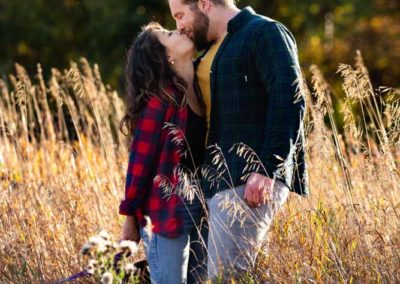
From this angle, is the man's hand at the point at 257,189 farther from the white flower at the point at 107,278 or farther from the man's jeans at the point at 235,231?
the white flower at the point at 107,278

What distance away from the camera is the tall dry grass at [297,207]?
391cm

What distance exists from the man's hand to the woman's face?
703 millimetres

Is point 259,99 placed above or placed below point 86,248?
above

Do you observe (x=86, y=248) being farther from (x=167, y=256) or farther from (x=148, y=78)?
(x=148, y=78)

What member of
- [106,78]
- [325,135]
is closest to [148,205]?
[325,135]

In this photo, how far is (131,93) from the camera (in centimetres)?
413

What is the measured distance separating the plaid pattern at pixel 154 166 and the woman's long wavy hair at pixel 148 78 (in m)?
0.04

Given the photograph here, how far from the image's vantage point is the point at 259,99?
3.90m

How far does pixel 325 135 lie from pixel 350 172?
1268mm

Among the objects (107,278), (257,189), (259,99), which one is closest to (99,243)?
(107,278)

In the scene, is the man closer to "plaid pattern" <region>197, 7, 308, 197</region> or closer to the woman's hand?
"plaid pattern" <region>197, 7, 308, 197</region>

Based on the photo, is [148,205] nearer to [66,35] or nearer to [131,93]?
[131,93]

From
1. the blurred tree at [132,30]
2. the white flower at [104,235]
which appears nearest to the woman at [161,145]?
the white flower at [104,235]

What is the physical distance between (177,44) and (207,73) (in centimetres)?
19
